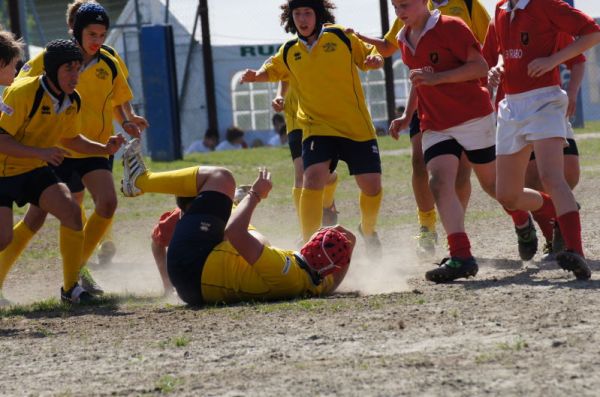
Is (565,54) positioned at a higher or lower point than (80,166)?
higher

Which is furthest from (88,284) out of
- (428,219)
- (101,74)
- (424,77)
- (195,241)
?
(424,77)

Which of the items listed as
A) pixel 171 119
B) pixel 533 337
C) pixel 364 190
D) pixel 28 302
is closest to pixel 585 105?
pixel 171 119

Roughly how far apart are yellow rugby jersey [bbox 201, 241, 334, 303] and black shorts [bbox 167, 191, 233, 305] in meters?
0.05

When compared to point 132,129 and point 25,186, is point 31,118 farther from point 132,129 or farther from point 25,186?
point 132,129

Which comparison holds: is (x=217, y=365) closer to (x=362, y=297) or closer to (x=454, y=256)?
(x=362, y=297)

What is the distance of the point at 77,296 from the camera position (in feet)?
24.9

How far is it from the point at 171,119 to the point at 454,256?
16.3 meters

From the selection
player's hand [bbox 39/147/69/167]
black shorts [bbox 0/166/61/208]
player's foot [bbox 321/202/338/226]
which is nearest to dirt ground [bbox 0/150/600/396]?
black shorts [bbox 0/166/61/208]

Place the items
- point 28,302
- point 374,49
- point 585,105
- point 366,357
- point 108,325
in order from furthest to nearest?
point 585,105, point 374,49, point 28,302, point 108,325, point 366,357

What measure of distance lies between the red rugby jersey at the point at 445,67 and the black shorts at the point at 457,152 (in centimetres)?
11

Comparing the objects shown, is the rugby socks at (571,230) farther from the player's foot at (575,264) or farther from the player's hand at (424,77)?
the player's hand at (424,77)

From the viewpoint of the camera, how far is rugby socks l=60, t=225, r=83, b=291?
24.8 ft

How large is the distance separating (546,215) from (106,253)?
409 cm

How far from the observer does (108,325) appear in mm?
6547
